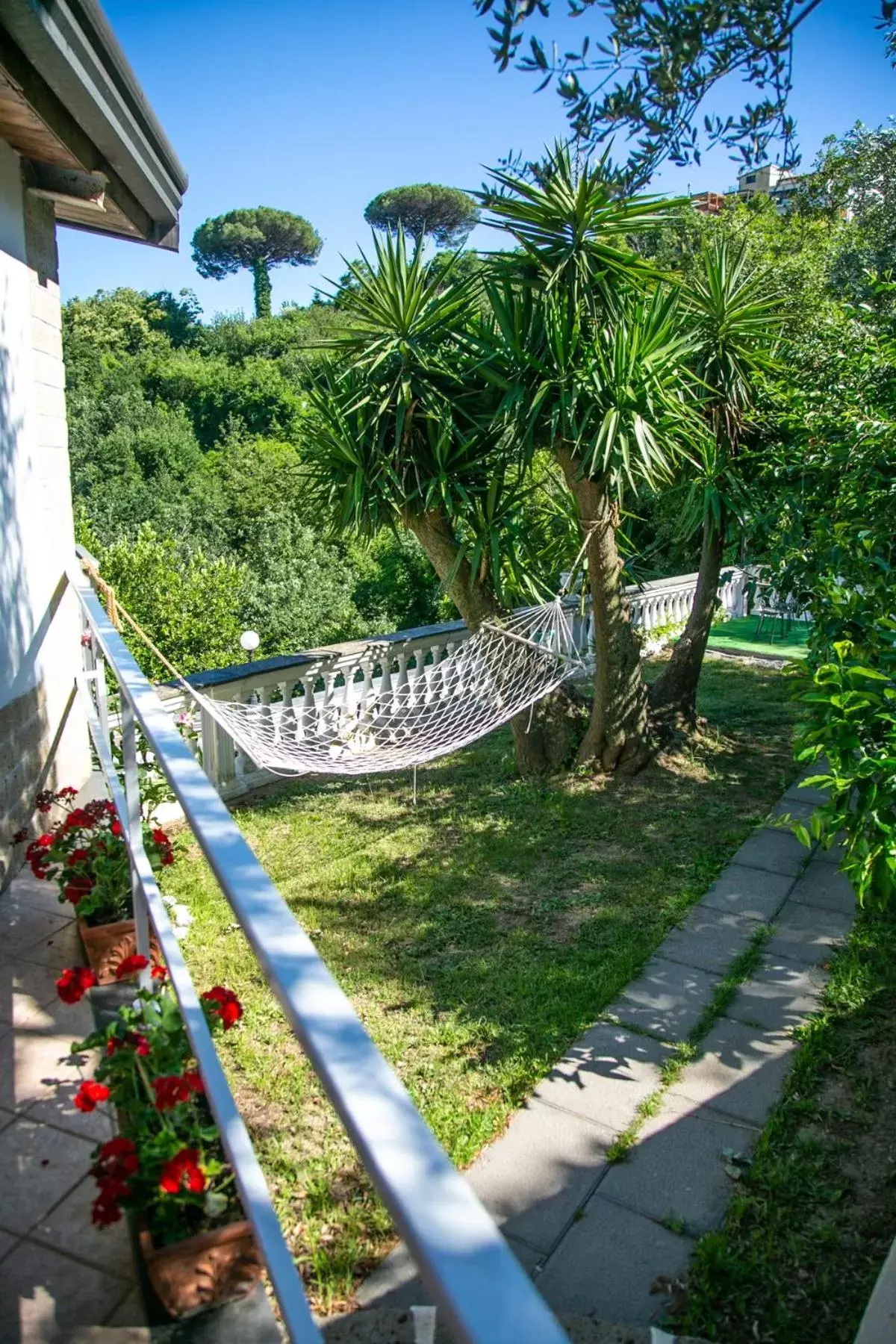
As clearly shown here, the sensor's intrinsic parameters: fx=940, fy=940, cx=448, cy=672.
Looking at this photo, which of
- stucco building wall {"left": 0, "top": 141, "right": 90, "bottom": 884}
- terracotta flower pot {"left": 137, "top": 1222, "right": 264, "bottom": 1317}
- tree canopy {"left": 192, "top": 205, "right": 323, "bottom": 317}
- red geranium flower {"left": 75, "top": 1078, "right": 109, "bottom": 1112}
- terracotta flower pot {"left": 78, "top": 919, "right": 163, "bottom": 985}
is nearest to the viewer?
terracotta flower pot {"left": 137, "top": 1222, "right": 264, "bottom": 1317}

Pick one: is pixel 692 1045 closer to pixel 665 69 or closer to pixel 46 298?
pixel 665 69

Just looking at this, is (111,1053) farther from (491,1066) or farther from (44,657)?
(44,657)

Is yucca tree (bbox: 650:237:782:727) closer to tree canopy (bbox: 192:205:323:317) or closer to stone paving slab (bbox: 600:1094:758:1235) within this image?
stone paving slab (bbox: 600:1094:758:1235)

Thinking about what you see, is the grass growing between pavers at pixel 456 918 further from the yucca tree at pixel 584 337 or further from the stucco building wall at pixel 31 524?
the yucca tree at pixel 584 337

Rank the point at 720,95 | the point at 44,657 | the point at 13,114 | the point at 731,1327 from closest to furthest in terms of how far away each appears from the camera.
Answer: the point at 731,1327, the point at 720,95, the point at 13,114, the point at 44,657

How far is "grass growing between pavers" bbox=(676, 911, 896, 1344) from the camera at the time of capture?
1.84 m

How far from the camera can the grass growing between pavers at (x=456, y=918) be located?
2.39 metres

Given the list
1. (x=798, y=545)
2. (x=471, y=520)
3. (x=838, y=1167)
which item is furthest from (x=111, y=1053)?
(x=471, y=520)

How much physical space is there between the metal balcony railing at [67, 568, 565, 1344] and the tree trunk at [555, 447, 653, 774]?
396cm

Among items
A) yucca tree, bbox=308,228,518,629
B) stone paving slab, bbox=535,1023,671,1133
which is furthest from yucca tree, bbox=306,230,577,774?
stone paving slab, bbox=535,1023,671,1133

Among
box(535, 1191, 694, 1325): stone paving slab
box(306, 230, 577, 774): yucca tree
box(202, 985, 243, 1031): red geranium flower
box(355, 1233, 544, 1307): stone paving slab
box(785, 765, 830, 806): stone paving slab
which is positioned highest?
box(306, 230, 577, 774): yucca tree

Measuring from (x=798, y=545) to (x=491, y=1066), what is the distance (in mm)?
2460

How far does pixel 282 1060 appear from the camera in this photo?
2.71m

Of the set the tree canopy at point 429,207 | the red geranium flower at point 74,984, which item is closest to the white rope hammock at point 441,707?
the red geranium flower at point 74,984
